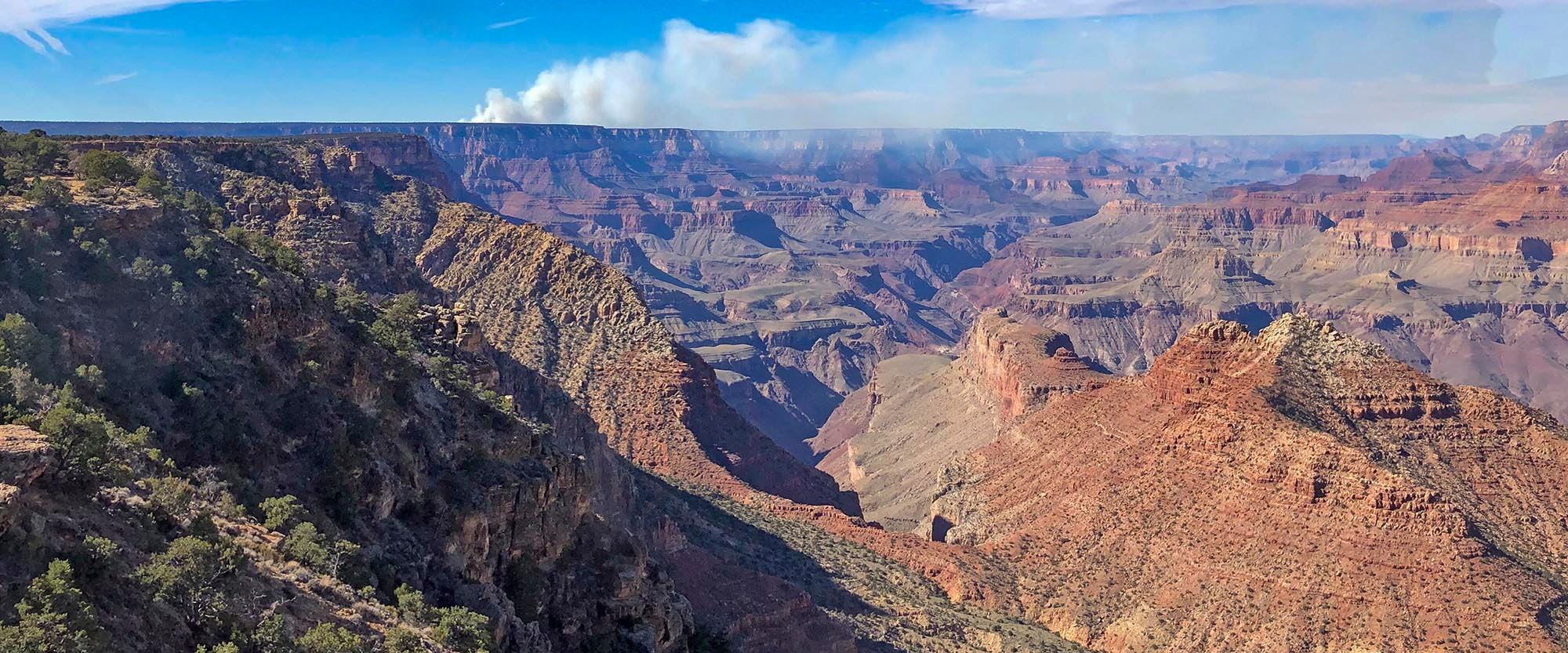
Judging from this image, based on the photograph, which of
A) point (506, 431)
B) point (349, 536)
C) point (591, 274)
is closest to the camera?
point (349, 536)

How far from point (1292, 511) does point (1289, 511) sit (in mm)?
171

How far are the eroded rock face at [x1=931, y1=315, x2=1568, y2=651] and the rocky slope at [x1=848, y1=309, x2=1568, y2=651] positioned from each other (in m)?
0.11

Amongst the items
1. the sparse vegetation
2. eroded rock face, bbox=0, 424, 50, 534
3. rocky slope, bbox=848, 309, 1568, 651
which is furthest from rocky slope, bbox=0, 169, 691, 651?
rocky slope, bbox=848, 309, 1568, 651

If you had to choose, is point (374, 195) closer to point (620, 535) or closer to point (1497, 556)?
point (620, 535)

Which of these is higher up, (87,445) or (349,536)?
(87,445)

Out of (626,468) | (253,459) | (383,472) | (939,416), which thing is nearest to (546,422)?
(626,468)

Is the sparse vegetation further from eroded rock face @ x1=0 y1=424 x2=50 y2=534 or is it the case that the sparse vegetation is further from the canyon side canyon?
eroded rock face @ x1=0 y1=424 x2=50 y2=534

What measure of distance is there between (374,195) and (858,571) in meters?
66.8

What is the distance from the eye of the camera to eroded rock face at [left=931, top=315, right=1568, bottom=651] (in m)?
57.9

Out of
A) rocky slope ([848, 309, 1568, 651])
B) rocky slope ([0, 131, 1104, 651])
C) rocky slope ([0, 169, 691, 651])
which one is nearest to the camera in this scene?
rocky slope ([0, 169, 691, 651])

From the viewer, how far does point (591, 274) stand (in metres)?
108

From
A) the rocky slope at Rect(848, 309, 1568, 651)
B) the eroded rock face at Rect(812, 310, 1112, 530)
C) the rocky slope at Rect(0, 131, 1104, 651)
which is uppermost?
the rocky slope at Rect(0, 131, 1104, 651)

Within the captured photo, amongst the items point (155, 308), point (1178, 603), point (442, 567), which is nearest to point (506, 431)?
point (442, 567)

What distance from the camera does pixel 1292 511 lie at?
6353 centimetres
